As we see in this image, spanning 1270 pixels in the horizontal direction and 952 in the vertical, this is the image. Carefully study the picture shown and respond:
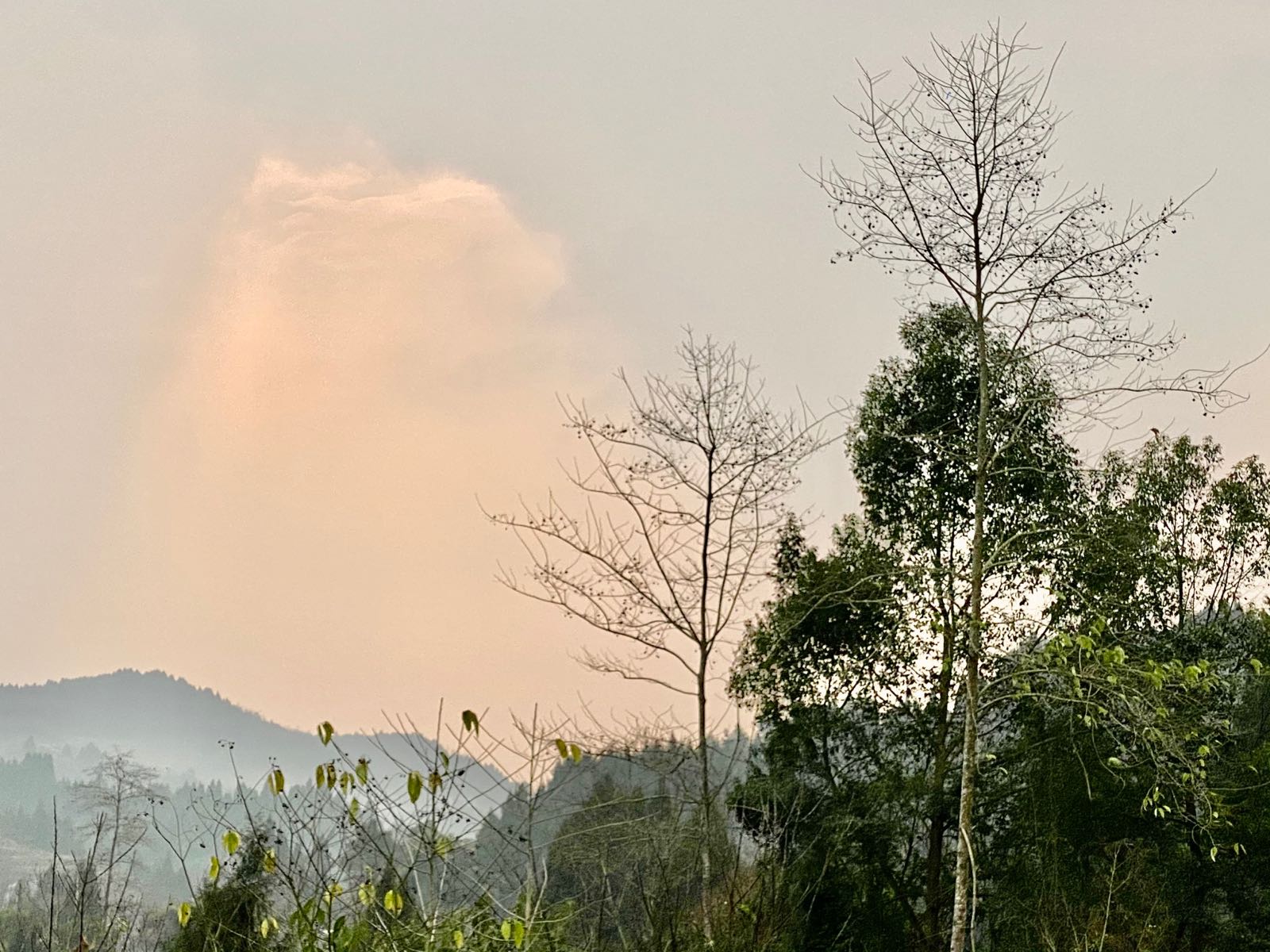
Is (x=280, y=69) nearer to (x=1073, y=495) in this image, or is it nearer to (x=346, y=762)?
(x=1073, y=495)

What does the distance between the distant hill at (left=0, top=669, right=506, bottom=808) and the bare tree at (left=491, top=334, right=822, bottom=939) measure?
73.4ft

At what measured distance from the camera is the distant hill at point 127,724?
163ft

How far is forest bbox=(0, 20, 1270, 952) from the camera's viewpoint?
175 inches

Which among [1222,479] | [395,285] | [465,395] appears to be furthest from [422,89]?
[1222,479]

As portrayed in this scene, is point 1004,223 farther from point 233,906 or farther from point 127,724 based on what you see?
point 127,724

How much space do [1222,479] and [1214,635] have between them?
2.15 meters

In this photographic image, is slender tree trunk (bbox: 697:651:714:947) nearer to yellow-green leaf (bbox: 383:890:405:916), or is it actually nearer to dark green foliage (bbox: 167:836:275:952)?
dark green foliage (bbox: 167:836:275:952)

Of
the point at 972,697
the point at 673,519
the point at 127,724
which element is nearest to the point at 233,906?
the point at 673,519

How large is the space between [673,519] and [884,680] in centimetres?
351

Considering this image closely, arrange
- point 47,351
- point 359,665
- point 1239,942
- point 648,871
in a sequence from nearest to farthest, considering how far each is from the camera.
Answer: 1. point 648,871
2. point 1239,942
3. point 359,665
4. point 47,351

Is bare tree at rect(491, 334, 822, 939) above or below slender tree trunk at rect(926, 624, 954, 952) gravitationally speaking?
above

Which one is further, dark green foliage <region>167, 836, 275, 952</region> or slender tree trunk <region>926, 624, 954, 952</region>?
slender tree trunk <region>926, 624, 954, 952</region>

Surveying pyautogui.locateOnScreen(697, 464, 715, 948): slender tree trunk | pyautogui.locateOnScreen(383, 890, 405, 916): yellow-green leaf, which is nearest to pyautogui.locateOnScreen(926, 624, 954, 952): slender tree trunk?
pyautogui.locateOnScreen(697, 464, 715, 948): slender tree trunk

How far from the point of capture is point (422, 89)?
1154 centimetres
